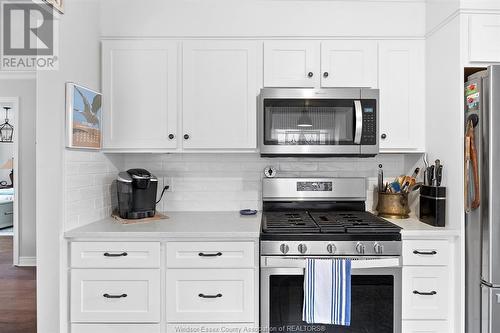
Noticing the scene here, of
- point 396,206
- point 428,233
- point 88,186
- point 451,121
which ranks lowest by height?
point 428,233

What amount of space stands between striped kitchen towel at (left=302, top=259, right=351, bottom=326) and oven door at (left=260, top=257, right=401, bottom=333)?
0.06m

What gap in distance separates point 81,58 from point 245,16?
1065 millimetres

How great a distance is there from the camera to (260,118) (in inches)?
87.2

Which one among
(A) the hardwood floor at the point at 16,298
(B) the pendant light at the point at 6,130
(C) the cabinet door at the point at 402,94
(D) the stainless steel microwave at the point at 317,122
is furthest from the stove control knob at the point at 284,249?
(B) the pendant light at the point at 6,130

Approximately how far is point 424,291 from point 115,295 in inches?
68.2

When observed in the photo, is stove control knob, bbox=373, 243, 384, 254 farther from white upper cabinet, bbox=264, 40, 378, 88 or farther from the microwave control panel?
white upper cabinet, bbox=264, 40, 378, 88

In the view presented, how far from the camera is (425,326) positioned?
1951 mm

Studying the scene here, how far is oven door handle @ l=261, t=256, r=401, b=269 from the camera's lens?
1.87 m

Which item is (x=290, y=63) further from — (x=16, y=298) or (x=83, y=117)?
(x=16, y=298)

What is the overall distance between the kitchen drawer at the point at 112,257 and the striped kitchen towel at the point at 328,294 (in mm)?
844

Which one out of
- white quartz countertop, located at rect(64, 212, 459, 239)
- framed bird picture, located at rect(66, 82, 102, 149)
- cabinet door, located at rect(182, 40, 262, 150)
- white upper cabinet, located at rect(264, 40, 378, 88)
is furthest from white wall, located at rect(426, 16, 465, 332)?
framed bird picture, located at rect(66, 82, 102, 149)

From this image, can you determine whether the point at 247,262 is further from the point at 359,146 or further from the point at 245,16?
the point at 245,16

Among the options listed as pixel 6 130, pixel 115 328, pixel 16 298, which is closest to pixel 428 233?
pixel 115 328

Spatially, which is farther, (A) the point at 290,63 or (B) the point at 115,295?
(A) the point at 290,63
